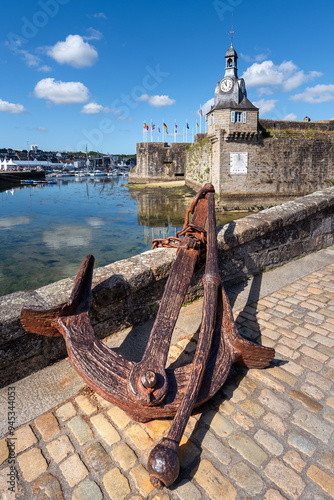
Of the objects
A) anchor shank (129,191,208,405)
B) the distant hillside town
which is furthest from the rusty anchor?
the distant hillside town

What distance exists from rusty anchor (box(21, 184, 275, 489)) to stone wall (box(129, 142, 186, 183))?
39.5 meters

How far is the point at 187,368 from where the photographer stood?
168 centimetres

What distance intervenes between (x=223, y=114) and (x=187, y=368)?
21.4 m

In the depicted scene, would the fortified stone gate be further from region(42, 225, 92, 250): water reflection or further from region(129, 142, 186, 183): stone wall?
region(129, 142, 186, 183): stone wall

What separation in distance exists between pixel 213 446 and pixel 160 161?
40.6 m

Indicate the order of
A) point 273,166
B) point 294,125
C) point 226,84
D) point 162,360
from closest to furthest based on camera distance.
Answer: point 162,360 < point 273,166 < point 226,84 < point 294,125

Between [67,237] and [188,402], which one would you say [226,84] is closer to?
[67,237]

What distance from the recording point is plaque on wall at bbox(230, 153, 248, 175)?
2078 centimetres

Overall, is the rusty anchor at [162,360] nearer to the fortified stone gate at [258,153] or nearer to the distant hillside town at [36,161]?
the fortified stone gate at [258,153]

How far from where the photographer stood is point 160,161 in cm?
4006

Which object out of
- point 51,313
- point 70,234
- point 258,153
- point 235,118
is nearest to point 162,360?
point 51,313

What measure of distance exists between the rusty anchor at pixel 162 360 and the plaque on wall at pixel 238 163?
65.6 feet

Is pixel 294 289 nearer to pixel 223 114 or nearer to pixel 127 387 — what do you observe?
pixel 127 387

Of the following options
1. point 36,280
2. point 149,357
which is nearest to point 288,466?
point 149,357
